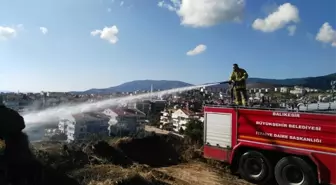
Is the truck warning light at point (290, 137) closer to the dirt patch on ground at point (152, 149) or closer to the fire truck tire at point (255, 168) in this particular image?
the fire truck tire at point (255, 168)

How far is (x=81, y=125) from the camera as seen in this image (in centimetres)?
7556

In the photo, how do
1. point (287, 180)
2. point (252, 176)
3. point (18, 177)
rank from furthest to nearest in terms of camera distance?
point (252, 176)
point (287, 180)
point (18, 177)

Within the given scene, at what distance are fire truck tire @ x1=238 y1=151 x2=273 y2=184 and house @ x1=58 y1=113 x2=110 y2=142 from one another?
63.9 m

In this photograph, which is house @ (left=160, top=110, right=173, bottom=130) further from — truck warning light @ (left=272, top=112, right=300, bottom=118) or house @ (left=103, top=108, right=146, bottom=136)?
Answer: truck warning light @ (left=272, top=112, right=300, bottom=118)

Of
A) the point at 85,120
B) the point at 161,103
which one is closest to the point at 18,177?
the point at 85,120

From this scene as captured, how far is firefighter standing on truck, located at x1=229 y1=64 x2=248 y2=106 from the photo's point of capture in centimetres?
1198

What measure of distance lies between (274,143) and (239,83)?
3.52m

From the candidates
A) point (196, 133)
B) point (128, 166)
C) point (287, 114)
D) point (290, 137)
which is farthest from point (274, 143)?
point (196, 133)

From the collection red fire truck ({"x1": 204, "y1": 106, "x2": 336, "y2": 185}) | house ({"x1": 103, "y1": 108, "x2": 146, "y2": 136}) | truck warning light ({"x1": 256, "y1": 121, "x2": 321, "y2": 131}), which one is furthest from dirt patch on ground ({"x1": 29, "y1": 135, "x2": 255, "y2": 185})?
house ({"x1": 103, "y1": 108, "x2": 146, "y2": 136})

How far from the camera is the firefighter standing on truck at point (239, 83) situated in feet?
39.3

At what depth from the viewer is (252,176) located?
391 inches

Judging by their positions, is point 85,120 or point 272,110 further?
point 85,120

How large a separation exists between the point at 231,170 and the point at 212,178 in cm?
107

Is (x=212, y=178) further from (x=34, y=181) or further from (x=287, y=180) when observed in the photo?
(x=34, y=181)
